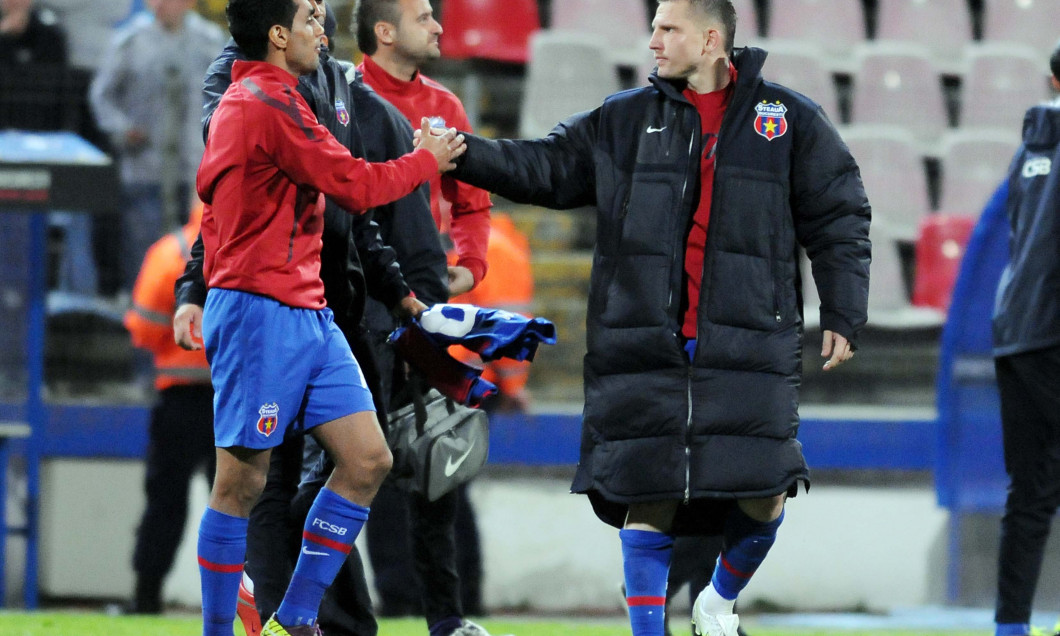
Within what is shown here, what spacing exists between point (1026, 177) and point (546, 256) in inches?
142

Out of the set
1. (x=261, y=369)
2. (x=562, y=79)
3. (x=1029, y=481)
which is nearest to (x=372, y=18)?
(x=261, y=369)

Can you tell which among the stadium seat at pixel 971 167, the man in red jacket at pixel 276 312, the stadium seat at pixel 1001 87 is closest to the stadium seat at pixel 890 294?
the stadium seat at pixel 971 167

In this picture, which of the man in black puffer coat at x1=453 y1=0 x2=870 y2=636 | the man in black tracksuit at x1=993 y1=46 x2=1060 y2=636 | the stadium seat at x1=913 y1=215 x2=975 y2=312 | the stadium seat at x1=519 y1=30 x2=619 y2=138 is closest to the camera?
the man in black puffer coat at x1=453 y1=0 x2=870 y2=636

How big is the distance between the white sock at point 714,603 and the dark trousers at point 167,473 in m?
2.93

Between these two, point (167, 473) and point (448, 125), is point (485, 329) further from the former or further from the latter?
point (167, 473)

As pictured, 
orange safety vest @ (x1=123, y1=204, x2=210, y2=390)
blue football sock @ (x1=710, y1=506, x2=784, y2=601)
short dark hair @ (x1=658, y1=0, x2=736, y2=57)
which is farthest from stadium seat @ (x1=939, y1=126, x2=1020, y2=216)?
blue football sock @ (x1=710, y1=506, x2=784, y2=601)

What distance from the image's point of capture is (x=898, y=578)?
22.2 feet

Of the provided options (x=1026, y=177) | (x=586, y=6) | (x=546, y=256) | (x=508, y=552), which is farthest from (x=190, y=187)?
(x=1026, y=177)

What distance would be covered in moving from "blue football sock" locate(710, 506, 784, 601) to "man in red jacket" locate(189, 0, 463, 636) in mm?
974

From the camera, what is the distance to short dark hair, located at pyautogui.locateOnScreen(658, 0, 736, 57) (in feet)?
12.8

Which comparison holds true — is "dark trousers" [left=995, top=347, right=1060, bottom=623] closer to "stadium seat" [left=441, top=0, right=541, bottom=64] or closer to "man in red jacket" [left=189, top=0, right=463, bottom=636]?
"man in red jacket" [left=189, top=0, right=463, bottom=636]

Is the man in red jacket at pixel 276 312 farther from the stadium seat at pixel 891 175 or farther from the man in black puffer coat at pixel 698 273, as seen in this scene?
the stadium seat at pixel 891 175

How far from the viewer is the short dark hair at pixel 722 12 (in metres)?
3.89

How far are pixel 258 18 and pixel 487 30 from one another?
5.58 m
